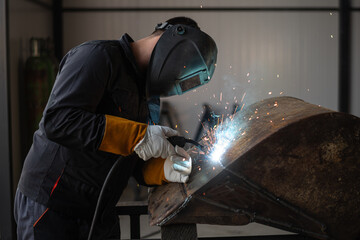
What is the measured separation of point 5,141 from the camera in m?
3.03

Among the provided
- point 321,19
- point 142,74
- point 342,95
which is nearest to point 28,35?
point 142,74

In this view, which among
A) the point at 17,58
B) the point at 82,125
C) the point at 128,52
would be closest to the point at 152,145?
the point at 82,125

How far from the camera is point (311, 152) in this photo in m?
1.21

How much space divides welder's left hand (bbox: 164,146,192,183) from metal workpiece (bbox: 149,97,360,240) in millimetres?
100

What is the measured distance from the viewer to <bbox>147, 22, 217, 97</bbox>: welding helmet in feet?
4.45

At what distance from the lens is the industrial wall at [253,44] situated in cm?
512

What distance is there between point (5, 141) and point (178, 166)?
88.8 inches

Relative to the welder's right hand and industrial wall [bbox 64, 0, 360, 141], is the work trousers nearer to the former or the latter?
the welder's right hand

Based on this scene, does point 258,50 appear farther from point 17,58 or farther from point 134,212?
point 134,212

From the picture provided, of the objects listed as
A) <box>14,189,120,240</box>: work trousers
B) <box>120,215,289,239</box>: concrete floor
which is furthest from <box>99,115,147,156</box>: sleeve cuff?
<box>120,215,289,239</box>: concrete floor

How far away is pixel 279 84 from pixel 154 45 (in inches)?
167

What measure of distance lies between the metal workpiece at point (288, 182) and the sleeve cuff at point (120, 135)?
27 centimetres

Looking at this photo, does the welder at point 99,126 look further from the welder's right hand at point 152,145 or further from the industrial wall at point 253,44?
the industrial wall at point 253,44

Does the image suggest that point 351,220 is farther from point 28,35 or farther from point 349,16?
point 349,16
